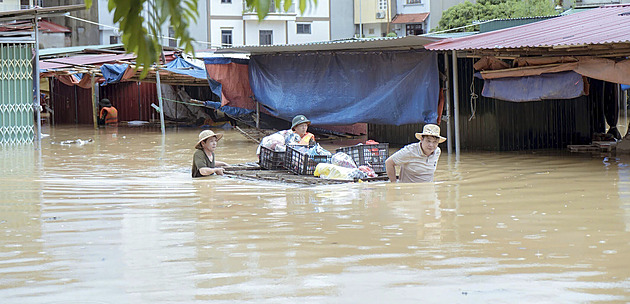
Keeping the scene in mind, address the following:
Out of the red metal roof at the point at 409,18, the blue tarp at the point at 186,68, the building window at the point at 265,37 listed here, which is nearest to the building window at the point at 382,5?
the red metal roof at the point at 409,18

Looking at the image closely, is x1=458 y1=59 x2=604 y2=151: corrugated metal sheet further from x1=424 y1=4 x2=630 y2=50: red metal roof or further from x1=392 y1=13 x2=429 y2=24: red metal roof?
x1=392 y1=13 x2=429 y2=24: red metal roof

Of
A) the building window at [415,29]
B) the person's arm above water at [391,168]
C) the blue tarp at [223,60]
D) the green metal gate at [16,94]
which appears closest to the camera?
the person's arm above water at [391,168]

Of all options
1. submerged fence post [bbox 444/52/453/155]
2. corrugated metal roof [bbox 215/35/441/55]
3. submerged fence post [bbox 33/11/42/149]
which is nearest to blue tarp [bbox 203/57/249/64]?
corrugated metal roof [bbox 215/35/441/55]

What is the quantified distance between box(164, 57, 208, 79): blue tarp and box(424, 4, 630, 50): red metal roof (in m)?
11.1

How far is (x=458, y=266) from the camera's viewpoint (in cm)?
545

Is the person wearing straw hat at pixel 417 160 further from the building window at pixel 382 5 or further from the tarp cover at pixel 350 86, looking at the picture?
the building window at pixel 382 5

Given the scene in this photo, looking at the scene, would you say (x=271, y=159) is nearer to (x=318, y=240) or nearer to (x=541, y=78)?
(x=318, y=240)

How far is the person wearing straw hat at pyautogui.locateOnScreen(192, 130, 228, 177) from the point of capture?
10.7 metres

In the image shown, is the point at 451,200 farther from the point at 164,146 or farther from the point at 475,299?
the point at 164,146

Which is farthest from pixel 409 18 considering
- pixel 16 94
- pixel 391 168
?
pixel 391 168

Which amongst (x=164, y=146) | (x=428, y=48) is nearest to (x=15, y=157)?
(x=164, y=146)

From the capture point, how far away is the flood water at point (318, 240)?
194 inches

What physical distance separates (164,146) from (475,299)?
15.1 m

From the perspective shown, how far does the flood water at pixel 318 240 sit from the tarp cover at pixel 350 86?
15.9 ft
